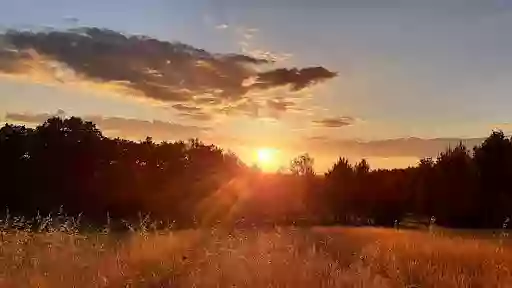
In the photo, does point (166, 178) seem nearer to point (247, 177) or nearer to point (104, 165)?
point (104, 165)

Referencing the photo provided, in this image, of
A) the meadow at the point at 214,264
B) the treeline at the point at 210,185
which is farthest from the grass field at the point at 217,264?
the treeline at the point at 210,185

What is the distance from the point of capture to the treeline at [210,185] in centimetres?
3591

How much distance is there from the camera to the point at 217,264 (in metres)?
7.16

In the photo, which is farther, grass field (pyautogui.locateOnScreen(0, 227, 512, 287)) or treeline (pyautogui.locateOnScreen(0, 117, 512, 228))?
treeline (pyautogui.locateOnScreen(0, 117, 512, 228))

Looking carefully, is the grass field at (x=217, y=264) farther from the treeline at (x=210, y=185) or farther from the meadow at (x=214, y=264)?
the treeline at (x=210, y=185)

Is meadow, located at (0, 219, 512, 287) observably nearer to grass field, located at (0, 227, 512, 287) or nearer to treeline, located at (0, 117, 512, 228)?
grass field, located at (0, 227, 512, 287)

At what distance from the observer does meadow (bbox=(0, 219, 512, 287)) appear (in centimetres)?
657

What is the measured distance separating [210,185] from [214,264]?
34.0 meters

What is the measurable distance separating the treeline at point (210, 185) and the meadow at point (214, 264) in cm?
2226

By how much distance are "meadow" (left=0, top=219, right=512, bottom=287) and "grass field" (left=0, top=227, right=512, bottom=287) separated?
1cm

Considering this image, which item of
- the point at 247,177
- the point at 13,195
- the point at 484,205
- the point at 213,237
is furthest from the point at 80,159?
the point at 213,237

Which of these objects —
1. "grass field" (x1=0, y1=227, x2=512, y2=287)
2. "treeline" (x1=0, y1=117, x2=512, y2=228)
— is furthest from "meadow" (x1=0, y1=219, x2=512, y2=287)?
→ "treeline" (x1=0, y1=117, x2=512, y2=228)

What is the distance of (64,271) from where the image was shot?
694cm

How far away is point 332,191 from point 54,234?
118 ft
